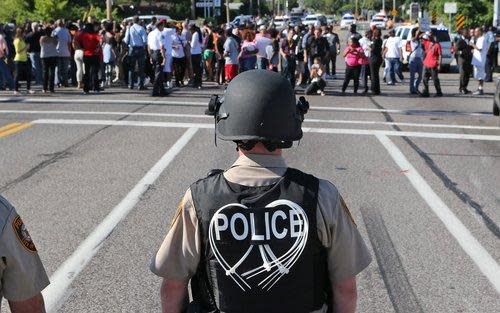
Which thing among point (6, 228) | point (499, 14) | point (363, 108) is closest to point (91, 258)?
point (6, 228)

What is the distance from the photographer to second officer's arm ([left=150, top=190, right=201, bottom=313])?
3.00 metres

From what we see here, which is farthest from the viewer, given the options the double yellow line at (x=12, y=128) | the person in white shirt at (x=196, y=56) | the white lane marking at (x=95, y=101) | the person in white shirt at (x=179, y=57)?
the person in white shirt at (x=196, y=56)

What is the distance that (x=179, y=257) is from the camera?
3021 mm

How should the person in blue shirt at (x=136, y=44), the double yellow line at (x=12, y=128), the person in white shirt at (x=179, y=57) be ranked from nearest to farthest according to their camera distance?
the double yellow line at (x=12, y=128) → the person in blue shirt at (x=136, y=44) → the person in white shirt at (x=179, y=57)

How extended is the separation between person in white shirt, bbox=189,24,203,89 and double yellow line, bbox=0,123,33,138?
Result: 29.0 ft

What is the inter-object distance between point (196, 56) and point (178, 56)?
96 cm

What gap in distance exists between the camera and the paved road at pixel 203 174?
21.1 ft

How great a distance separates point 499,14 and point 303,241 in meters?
36.0

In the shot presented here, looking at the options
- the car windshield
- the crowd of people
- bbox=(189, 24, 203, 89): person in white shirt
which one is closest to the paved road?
the crowd of people

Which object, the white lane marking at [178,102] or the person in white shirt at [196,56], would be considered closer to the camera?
the white lane marking at [178,102]

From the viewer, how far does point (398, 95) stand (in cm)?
2273

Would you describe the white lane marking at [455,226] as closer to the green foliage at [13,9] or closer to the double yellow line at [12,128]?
the double yellow line at [12,128]

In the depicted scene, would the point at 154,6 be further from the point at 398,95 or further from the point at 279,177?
the point at 279,177

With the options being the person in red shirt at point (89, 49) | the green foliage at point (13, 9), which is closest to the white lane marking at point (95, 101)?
the person in red shirt at point (89, 49)
